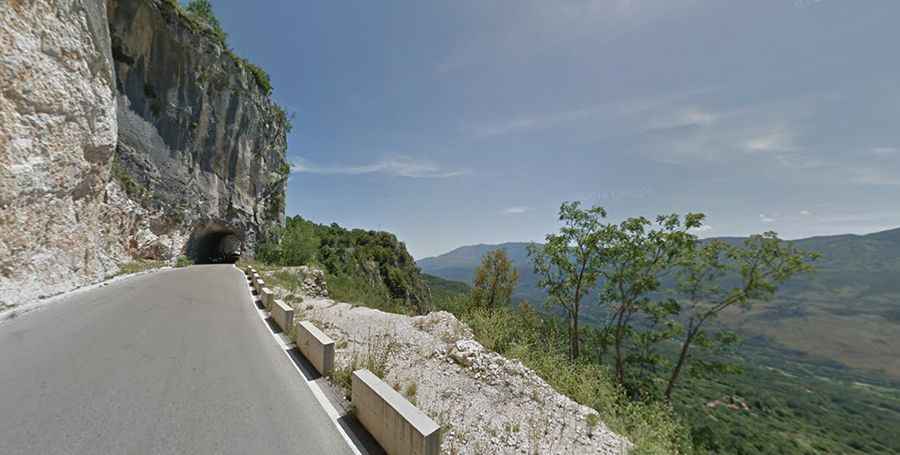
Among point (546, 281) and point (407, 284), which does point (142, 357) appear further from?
point (407, 284)

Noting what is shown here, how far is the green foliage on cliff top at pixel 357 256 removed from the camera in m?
30.4

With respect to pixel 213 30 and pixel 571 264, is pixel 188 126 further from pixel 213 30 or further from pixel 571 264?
pixel 571 264

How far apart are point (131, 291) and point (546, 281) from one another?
20.1 metres

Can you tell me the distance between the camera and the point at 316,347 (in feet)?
17.5

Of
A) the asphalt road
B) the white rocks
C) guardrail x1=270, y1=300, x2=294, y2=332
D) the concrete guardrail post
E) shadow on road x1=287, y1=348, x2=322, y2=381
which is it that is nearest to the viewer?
the asphalt road

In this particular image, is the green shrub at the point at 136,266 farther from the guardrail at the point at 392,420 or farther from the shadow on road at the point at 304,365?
the guardrail at the point at 392,420

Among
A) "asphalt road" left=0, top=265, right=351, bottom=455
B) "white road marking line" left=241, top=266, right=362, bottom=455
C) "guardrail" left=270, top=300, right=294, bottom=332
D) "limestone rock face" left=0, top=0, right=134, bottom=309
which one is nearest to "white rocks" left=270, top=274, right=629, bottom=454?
"white road marking line" left=241, top=266, right=362, bottom=455

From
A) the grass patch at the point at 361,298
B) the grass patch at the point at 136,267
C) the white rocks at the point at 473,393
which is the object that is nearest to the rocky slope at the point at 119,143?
the grass patch at the point at 136,267

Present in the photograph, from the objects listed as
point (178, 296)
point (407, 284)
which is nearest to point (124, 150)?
point (178, 296)

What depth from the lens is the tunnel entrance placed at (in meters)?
26.8

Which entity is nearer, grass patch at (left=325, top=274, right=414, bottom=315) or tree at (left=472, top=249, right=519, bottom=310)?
grass patch at (left=325, top=274, right=414, bottom=315)

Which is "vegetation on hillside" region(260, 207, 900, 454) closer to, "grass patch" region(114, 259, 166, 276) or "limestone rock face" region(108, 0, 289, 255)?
"limestone rock face" region(108, 0, 289, 255)

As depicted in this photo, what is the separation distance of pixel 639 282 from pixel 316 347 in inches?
700

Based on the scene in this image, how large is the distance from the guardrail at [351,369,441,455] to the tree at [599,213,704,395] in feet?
56.8
